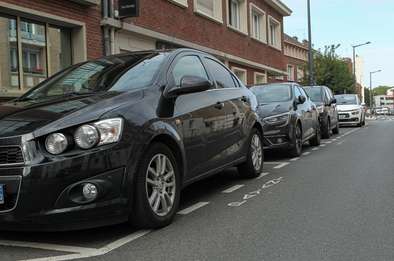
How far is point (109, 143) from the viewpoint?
4.67 metres

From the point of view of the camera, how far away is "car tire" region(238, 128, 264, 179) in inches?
313

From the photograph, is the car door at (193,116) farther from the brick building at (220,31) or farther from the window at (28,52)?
the brick building at (220,31)

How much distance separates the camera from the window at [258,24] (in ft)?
84.7

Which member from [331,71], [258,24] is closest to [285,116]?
[258,24]

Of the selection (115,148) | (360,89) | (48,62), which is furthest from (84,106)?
(360,89)

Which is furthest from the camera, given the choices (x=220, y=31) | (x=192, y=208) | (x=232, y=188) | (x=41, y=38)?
(x=220, y=31)

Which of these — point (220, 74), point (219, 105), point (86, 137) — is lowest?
→ point (86, 137)

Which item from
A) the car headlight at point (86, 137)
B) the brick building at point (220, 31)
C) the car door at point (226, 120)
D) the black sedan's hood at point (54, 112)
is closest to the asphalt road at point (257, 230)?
the car door at point (226, 120)

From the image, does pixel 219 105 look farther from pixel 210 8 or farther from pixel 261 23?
pixel 261 23

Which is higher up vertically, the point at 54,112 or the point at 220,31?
the point at 220,31

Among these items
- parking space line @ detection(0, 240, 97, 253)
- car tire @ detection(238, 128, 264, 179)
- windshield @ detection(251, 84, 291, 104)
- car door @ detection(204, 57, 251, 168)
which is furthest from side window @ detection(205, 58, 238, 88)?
windshield @ detection(251, 84, 291, 104)

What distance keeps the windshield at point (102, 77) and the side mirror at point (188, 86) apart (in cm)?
25

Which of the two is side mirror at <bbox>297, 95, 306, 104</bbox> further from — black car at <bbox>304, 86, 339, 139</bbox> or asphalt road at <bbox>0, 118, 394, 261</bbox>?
asphalt road at <bbox>0, 118, 394, 261</bbox>

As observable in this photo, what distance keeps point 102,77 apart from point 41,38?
5.90 m
